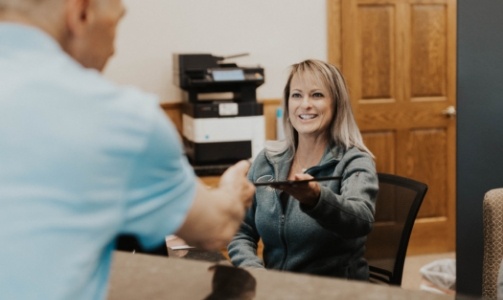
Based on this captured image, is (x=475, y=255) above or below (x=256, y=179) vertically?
below

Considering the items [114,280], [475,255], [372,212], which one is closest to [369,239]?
[372,212]

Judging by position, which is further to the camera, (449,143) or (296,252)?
(449,143)

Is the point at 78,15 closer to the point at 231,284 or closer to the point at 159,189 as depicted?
the point at 159,189

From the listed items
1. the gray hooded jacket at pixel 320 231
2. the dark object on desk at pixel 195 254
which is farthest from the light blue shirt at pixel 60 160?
the gray hooded jacket at pixel 320 231

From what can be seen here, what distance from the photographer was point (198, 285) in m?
1.27

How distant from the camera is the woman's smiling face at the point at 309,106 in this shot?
8.25 ft

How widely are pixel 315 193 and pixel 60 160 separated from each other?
1.29m

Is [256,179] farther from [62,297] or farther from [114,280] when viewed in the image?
[62,297]

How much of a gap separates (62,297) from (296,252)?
1561mm

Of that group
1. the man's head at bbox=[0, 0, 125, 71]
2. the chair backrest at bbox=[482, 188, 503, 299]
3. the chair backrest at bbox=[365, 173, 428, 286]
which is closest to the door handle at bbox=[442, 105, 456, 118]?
the chair backrest at bbox=[365, 173, 428, 286]

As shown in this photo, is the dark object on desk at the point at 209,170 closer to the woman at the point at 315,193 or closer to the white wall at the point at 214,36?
the white wall at the point at 214,36

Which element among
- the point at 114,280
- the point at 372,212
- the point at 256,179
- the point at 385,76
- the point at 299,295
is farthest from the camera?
the point at 385,76

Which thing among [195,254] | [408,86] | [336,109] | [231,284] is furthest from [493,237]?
[408,86]

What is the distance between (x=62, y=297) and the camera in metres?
0.81
